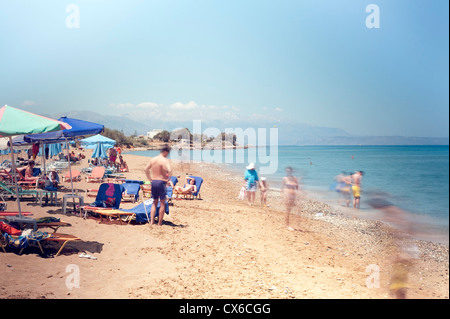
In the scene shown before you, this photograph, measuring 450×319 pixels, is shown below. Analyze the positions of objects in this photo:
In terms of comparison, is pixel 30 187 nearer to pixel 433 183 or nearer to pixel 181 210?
pixel 181 210

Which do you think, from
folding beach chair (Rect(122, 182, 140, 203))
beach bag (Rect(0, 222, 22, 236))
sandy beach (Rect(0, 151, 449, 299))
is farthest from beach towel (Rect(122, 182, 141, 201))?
beach bag (Rect(0, 222, 22, 236))

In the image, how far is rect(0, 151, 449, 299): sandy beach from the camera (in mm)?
4047

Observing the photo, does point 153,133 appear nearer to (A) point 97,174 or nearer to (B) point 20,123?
(A) point 97,174

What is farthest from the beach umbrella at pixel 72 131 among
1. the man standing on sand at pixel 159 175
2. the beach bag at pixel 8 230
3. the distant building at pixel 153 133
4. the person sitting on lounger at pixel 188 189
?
the distant building at pixel 153 133

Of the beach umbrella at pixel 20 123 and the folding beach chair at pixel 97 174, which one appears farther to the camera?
the folding beach chair at pixel 97 174

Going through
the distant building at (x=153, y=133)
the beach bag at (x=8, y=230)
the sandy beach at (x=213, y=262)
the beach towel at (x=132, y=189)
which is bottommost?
the sandy beach at (x=213, y=262)

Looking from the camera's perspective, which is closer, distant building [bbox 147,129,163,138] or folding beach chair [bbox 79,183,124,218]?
folding beach chair [bbox 79,183,124,218]

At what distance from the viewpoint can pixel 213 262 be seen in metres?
5.25

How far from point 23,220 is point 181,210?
426 cm

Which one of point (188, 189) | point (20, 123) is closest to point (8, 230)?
point (20, 123)

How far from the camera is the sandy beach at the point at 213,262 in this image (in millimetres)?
4047

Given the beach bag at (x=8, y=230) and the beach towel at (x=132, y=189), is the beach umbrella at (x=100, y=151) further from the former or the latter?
the beach bag at (x=8, y=230)

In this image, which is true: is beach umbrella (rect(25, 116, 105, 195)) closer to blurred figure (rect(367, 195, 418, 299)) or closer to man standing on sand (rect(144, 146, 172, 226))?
man standing on sand (rect(144, 146, 172, 226))
